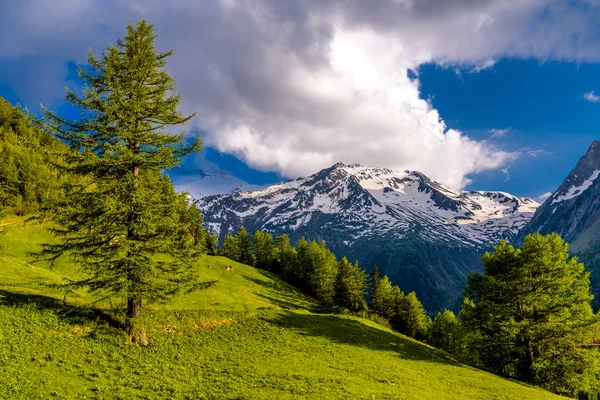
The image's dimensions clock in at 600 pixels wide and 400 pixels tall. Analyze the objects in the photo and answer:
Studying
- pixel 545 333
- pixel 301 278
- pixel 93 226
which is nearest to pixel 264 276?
pixel 301 278

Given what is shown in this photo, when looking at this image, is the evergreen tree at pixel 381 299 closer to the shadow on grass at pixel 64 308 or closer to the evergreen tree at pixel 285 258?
the evergreen tree at pixel 285 258

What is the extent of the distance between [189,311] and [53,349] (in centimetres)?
1417

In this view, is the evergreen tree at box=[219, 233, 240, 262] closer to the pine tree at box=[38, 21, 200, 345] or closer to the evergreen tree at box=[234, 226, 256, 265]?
the evergreen tree at box=[234, 226, 256, 265]

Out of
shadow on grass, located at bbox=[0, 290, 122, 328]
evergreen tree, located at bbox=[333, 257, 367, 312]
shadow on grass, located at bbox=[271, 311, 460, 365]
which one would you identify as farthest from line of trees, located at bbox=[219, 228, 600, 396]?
evergreen tree, located at bbox=[333, 257, 367, 312]

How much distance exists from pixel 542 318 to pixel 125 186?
129 ft

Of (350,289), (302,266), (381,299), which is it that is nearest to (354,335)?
(350,289)

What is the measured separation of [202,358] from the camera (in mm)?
21156

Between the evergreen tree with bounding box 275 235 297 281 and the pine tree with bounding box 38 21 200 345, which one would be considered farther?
the evergreen tree with bounding box 275 235 297 281

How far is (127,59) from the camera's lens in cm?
2103

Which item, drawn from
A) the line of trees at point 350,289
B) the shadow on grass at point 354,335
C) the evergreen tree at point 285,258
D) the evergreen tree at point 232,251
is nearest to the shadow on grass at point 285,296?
the line of trees at point 350,289

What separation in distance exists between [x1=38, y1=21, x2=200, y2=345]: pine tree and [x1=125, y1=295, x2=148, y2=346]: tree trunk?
0.19ft

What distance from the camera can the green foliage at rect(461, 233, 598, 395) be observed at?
3164 centimetres

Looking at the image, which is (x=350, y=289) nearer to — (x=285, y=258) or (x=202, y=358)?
(x=285, y=258)

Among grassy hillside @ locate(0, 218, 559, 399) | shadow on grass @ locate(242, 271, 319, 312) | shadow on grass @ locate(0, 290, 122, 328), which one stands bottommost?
grassy hillside @ locate(0, 218, 559, 399)
